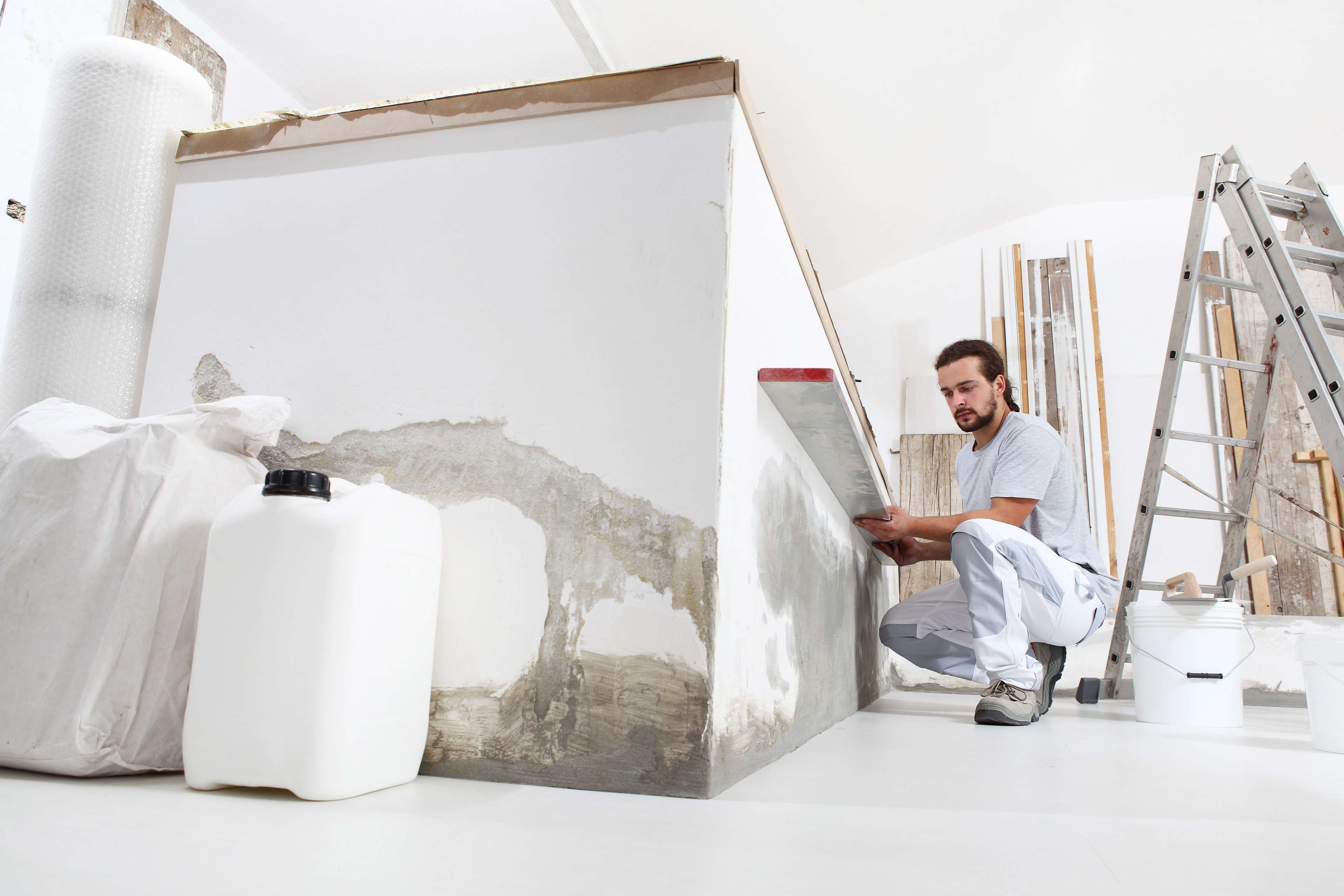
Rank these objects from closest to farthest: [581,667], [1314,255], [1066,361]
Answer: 1. [581,667]
2. [1314,255]
3. [1066,361]

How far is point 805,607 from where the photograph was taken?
176 centimetres

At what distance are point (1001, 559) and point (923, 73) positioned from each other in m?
2.80

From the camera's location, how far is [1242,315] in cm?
509

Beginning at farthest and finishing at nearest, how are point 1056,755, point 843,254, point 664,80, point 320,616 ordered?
point 843,254
point 1056,755
point 664,80
point 320,616

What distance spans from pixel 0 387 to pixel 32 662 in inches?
25.5

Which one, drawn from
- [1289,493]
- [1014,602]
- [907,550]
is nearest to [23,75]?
[907,550]

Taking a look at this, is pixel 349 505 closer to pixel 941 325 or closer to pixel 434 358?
pixel 434 358

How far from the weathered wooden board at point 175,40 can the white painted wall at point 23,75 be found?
0.13 m

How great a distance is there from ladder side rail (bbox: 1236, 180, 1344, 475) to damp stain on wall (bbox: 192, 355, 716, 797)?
2180 mm

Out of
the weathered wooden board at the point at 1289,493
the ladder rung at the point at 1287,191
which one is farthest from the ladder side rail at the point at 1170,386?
the weathered wooden board at the point at 1289,493

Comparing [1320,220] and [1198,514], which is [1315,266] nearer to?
[1320,220]

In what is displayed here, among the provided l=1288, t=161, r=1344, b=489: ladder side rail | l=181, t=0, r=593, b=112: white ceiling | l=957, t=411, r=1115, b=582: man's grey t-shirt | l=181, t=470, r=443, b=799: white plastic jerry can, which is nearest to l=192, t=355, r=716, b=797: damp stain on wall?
l=181, t=470, r=443, b=799: white plastic jerry can

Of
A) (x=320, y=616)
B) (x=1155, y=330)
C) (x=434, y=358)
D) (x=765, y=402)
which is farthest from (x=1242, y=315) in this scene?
(x=320, y=616)

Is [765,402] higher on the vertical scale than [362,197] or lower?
lower
